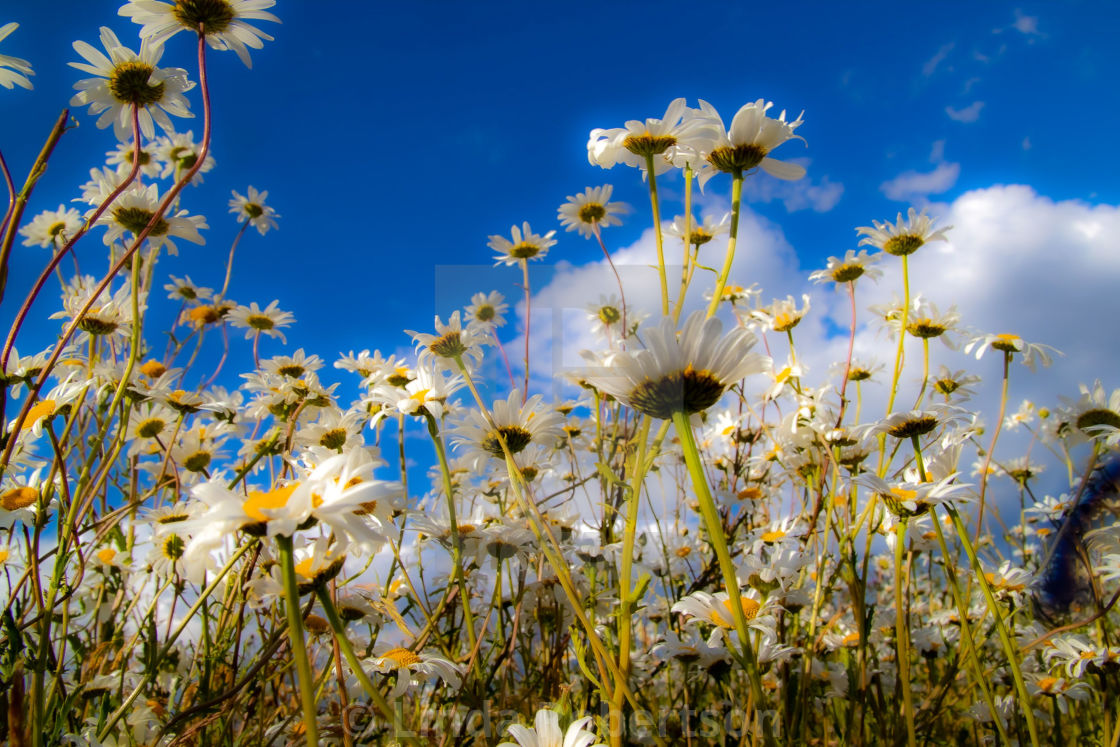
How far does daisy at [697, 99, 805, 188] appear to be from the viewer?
1.05m

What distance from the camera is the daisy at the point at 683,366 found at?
30.7 inches

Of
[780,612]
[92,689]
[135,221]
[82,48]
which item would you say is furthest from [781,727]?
[82,48]

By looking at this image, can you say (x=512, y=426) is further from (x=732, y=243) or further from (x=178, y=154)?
(x=178, y=154)

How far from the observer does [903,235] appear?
2053mm

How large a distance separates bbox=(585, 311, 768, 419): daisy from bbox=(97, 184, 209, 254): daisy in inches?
60.6

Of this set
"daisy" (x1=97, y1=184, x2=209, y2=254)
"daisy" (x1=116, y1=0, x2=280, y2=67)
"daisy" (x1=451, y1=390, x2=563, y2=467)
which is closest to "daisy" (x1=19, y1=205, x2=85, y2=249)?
"daisy" (x1=97, y1=184, x2=209, y2=254)

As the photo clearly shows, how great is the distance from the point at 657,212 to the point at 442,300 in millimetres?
876

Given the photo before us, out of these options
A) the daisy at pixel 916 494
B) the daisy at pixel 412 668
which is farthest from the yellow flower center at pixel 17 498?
the daisy at pixel 916 494

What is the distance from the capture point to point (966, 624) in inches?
47.3

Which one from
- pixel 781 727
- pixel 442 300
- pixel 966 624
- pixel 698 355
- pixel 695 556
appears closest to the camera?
pixel 698 355

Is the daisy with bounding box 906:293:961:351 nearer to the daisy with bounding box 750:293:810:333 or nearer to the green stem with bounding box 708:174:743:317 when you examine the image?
the daisy with bounding box 750:293:810:333

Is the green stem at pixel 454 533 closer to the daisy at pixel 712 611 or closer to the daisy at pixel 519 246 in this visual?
the daisy at pixel 712 611

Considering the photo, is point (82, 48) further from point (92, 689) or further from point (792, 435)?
point (792, 435)

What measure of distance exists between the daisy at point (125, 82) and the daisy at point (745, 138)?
1311mm
